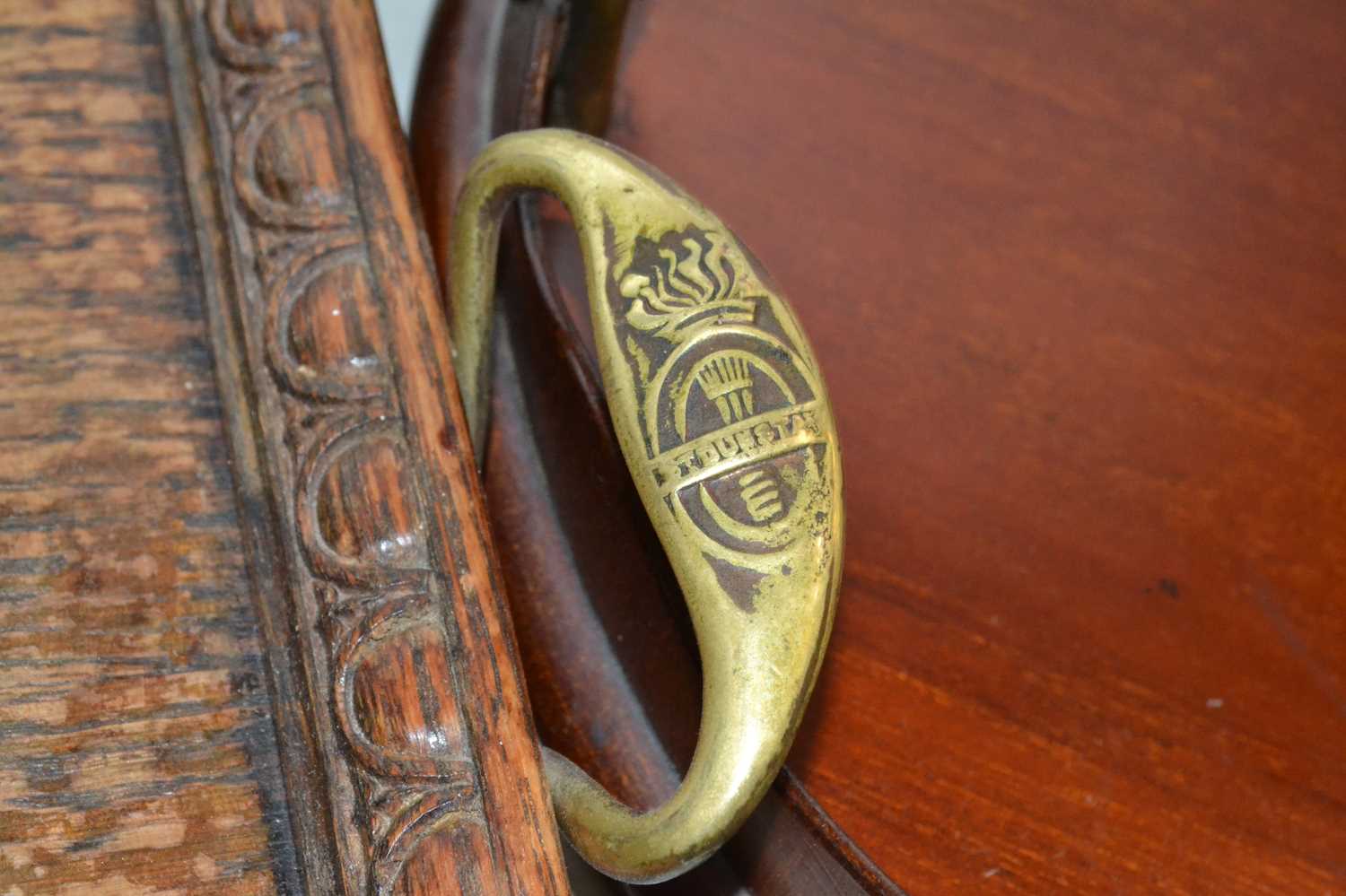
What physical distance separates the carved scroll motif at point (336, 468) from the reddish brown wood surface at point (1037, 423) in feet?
0.28

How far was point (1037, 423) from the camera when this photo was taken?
1.84ft

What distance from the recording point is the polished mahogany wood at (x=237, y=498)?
1.38ft

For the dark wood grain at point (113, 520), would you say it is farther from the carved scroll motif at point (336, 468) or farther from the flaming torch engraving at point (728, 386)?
the flaming torch engraving at point (728, 386)

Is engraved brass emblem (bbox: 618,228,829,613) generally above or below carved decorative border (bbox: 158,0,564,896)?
above

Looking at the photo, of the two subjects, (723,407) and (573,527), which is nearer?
(723,407)

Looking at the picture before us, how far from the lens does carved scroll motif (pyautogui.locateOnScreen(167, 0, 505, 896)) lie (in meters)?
0.42

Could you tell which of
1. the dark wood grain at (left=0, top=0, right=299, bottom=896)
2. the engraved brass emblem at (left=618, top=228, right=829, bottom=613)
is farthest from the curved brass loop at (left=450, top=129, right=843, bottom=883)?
the dark wood grain at (left=0, top=0, right=299, bottom=896)

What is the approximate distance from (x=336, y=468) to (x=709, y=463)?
136 mm

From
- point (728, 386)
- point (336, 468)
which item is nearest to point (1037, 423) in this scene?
point (728, 386)

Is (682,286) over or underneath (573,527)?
over

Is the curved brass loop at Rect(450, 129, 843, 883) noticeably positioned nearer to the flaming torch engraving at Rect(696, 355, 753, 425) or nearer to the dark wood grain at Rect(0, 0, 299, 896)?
the flaming torch engraving at Rect(696, 355, 753, 425)

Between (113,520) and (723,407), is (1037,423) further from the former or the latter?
(113,520)

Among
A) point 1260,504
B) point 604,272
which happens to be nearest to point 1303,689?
point 1260,504

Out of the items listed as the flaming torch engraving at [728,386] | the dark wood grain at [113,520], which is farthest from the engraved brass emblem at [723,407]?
the dark wood grain at [113,520]
